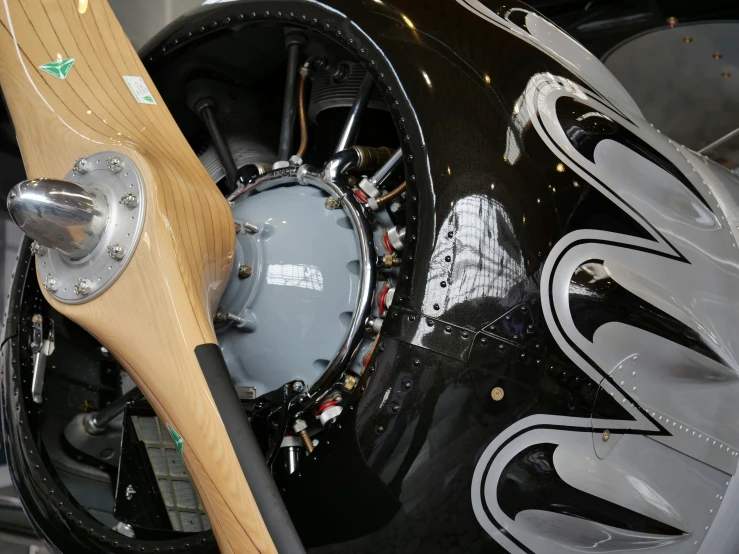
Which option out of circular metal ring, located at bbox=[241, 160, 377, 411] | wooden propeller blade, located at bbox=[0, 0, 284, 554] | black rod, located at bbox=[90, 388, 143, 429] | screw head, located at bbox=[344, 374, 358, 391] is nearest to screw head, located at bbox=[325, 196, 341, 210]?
circular metal ring, located at bbox=[241, 160, 377, 411]

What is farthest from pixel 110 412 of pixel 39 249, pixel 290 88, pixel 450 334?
pixel 450 334

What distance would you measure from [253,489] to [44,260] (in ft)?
2.24

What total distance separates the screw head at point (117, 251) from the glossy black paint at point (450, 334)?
0.51m

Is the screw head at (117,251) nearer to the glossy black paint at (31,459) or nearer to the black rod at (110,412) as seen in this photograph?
the glossy black paint at (31,459)

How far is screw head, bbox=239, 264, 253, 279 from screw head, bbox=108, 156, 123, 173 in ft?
1.18

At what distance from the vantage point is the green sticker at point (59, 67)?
1695 mm

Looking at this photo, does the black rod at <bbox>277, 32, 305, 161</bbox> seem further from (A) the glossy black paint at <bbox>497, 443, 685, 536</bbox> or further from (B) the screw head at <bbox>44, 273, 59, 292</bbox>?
(A) the glossy black paint at <bbox>497, 443, 685, 536</bbox>

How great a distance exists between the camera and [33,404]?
6.73 feet

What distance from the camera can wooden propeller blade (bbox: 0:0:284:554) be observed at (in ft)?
4.23

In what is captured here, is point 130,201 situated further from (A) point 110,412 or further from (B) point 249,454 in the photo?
(A) point 110,412

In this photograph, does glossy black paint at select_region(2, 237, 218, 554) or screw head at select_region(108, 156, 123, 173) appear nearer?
screw head at select_region(108, 156, 123, 173)

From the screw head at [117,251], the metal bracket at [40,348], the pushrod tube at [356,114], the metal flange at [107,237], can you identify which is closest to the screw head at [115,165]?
the metal flange at [107,237]

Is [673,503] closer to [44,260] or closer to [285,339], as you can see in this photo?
[285,339]

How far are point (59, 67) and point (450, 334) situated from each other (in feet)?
3.46
